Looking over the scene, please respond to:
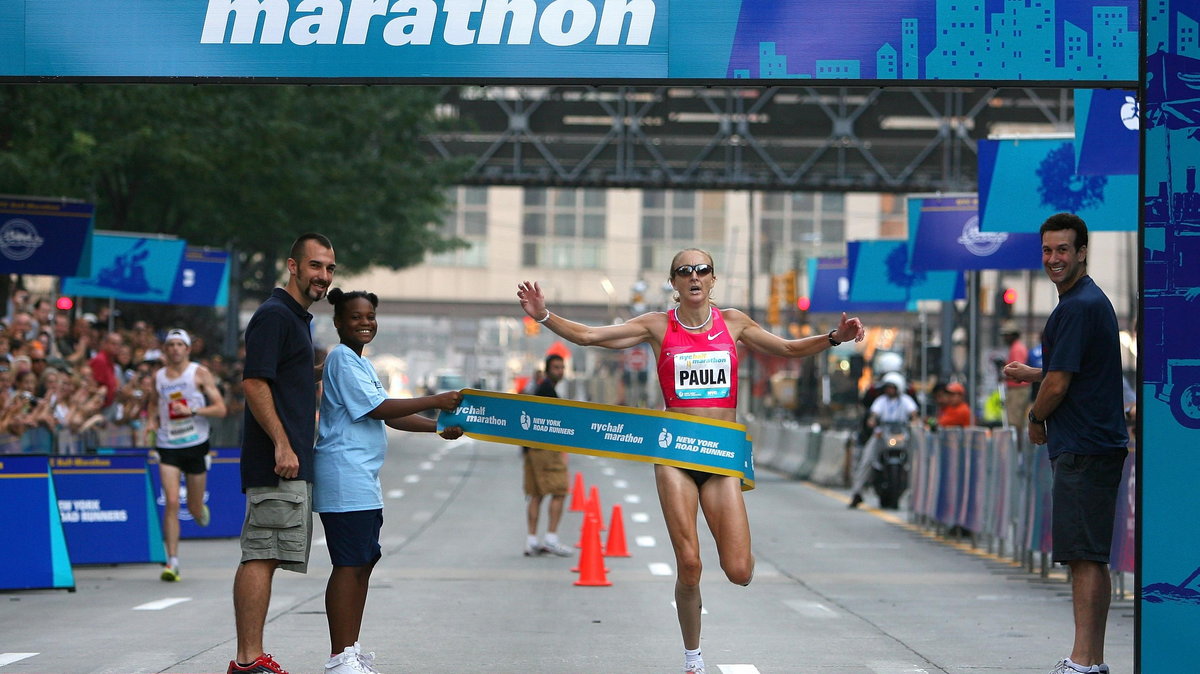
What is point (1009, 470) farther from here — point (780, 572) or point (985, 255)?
point (985, 255)

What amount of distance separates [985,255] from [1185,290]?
13970 millimetres

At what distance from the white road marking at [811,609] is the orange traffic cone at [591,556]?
5.76 ft

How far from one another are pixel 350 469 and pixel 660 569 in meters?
7.67

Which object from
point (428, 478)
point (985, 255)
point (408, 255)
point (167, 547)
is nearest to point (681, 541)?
point (167, 547)

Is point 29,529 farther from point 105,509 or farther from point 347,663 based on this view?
point 347,663

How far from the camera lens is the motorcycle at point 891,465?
24125 millimetres

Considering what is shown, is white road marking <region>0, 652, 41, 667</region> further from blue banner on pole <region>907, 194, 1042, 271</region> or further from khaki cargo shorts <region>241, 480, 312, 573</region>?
blue banner on pole <region>907, 194, 1042, 271</region>

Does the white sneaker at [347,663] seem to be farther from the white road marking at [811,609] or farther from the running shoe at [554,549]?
the running shoe at [554,549]

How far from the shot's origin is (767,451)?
38062 millimetres

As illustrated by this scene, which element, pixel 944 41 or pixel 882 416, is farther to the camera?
pixel 882 416

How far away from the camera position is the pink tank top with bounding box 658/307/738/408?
8.49 m

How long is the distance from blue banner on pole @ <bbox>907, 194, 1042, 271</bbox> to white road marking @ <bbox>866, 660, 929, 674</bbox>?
11.0 meters

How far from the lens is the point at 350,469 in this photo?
26.2 ft

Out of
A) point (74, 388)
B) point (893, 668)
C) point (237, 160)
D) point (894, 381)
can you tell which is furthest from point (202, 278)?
point (893, 668)
